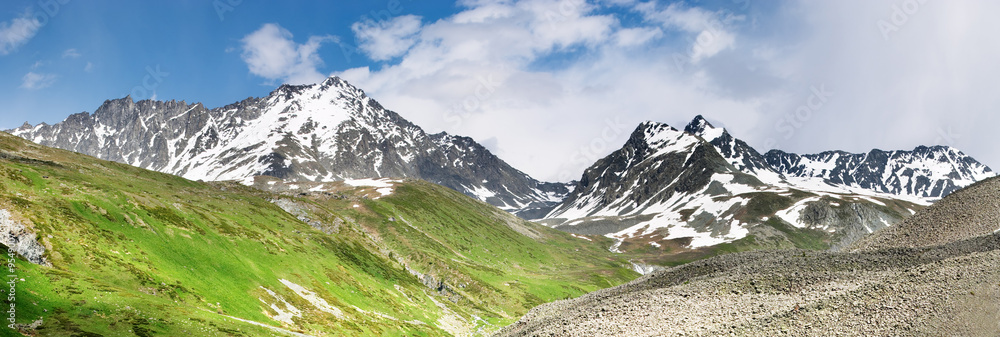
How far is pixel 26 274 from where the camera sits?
164 ft

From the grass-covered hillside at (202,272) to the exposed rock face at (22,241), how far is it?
0.56ft

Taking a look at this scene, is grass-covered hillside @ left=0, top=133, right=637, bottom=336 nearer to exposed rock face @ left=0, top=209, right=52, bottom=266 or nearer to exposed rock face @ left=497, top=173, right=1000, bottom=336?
exposed rock face @ left=0, top=209, right=52, bottom=266

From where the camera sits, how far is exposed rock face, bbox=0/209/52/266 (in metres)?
56.8

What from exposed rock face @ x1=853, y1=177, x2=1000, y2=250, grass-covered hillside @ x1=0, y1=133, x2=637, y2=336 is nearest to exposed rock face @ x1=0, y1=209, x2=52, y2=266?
grass-covered hillside @ x1=0, y1=133, x2=637, y2=336

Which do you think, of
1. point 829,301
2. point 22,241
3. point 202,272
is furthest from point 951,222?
point 22,241

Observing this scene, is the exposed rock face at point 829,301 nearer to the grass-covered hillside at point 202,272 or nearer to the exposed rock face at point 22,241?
the grass-covered hillside at point 202,272

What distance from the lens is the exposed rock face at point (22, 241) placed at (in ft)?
186

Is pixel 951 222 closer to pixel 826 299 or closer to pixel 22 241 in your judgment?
pixel 826 299

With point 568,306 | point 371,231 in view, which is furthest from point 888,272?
point 371,231

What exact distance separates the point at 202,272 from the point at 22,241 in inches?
851

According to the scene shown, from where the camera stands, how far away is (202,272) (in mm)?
75375

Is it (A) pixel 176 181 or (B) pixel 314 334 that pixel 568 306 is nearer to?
(B) pixel 314 334

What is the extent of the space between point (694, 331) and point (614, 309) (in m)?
12.2

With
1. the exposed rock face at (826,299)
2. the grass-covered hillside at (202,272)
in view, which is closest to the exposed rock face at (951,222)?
the exposed rock face at (826,299)
